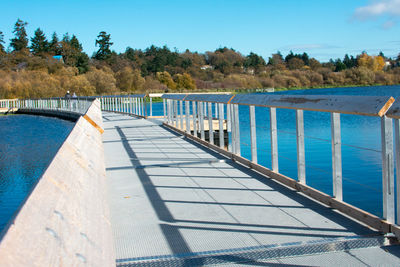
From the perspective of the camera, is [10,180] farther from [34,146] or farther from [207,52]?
[207,52]

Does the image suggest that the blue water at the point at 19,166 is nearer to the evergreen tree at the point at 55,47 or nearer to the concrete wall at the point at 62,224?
the concrete wall at the point at 62,224

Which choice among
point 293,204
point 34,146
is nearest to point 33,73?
point 34,146

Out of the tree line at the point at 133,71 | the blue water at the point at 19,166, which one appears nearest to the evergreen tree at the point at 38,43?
the tree line at the point at 133,71

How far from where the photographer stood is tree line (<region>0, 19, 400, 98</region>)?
67.1m

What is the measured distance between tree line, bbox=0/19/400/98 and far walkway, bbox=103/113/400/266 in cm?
5848

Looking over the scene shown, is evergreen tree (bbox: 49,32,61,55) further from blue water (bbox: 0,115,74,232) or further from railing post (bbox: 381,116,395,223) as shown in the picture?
railing post (bbox: 381,116,395,223)

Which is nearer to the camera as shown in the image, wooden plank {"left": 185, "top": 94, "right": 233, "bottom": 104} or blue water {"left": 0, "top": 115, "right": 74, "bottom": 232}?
blue water {"left": 0, "top": 115, "right": 74, "bottom": 232}

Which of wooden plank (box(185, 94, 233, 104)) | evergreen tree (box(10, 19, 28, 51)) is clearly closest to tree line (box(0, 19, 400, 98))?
evergreen tree (box(10, 19, 28, 51))

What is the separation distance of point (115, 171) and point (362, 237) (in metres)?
4.41

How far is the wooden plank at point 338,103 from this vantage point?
366 centimetres

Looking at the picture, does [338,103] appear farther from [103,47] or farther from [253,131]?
[103,47]

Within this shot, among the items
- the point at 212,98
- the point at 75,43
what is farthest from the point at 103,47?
the point at 212,98

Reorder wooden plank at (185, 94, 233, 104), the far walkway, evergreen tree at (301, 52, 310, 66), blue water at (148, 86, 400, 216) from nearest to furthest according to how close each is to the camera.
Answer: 1. the far walkway
2. wooden plank at (185, 94, 233, 104)
3. blue water at (148, 86, 400, 216)
4. evergreen tree at (301, 52, 310, 66)

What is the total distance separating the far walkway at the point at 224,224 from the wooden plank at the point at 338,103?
3.26ft
